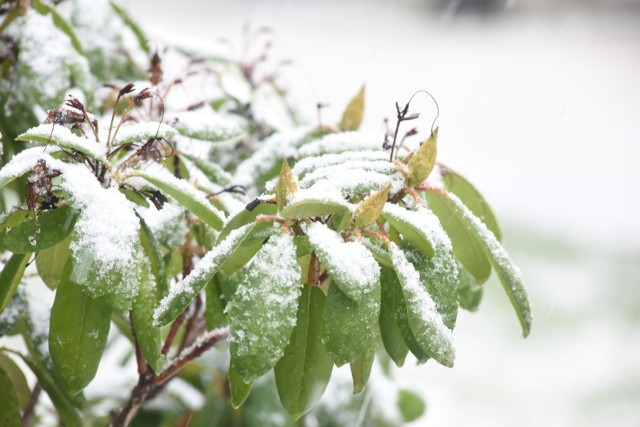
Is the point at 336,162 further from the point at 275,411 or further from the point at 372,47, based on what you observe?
the point at 372,47

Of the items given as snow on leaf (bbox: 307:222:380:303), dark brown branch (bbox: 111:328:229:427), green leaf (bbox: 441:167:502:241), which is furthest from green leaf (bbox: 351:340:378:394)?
green leaf (bbox: 441:167:502:241)

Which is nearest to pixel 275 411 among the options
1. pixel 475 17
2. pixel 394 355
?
pixel 394 355

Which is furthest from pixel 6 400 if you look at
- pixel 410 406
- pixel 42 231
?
pixel 410 406

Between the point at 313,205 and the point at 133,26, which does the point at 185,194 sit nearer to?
the point at 313,205

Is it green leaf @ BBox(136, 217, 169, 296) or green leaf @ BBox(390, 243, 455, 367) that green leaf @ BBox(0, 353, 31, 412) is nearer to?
green leaf @ BBox(136, 217, 169, 296)

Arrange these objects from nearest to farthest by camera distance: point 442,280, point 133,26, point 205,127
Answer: point 442,280 < point 205,127 < point 133,26

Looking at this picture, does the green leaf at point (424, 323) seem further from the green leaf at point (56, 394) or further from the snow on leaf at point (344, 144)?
the green leaf at point (56, 394)
